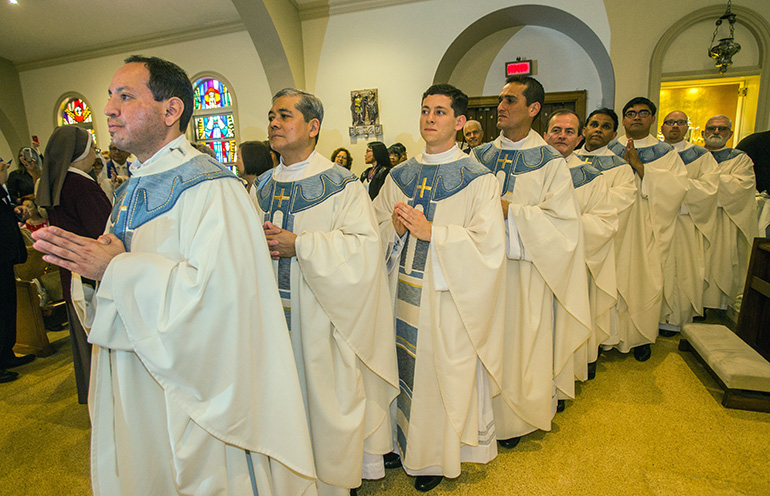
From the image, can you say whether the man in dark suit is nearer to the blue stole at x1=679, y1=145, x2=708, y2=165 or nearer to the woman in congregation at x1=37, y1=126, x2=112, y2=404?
the woman in congregation at x1=37, y1=126, x2=112, y2=404

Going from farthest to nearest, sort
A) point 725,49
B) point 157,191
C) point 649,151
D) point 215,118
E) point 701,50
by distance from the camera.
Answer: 1. point 215,118
2. point 701,50
3. point 725,49
4. point 649,151
5. point 157,191

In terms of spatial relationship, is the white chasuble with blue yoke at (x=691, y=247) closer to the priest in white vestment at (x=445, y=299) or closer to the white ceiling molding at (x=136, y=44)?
the priest in white vestment at (x=445, y=299)

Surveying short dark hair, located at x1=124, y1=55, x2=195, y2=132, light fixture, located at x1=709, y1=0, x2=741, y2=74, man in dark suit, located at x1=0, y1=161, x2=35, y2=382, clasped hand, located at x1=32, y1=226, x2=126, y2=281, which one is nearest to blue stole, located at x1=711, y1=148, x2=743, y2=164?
light fixture, located at x1=709, y1=0, x2=741, y2=74

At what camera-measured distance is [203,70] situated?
8695 mm

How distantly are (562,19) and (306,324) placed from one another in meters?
7.32

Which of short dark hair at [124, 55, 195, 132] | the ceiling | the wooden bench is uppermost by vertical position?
the ceiling

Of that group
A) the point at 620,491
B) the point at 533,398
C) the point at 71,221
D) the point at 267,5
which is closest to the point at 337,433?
the point at 533,398

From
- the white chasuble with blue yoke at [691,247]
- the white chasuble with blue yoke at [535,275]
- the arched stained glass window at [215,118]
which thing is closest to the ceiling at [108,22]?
the arched stained glass window at [215,118]

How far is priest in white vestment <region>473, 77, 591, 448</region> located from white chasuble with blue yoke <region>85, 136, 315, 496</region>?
4.80 ft

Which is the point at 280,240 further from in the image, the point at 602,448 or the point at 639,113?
the point at 639,113

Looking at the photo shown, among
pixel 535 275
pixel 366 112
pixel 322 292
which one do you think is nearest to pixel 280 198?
pixel 322 292

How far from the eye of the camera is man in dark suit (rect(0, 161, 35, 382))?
3.61m

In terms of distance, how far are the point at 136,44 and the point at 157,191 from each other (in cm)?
981

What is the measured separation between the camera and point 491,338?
2.17 m
